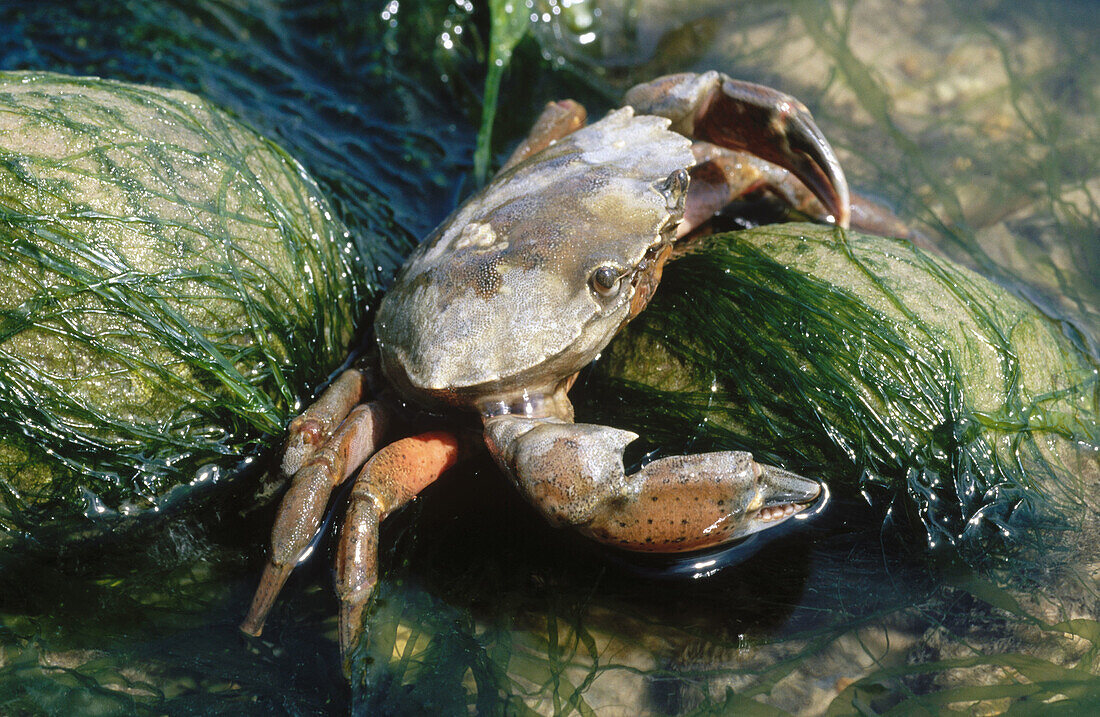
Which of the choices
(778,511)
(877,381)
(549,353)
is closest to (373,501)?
(549,353)

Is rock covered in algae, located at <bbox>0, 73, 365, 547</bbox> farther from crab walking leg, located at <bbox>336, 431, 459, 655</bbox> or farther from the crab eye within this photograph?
the crab eye

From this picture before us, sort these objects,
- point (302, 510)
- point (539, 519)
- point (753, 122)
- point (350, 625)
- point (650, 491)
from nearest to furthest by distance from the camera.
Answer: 1. point (650, 491)
2. point (350, 625)
3. point (302, 510)
4. point (539, 519)
5. point (753, 122)

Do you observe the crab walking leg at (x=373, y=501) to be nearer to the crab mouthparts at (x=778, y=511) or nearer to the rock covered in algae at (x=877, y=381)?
the rock covered in algae at (x=877, y=381)

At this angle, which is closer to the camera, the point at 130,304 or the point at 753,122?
the point at 130,304

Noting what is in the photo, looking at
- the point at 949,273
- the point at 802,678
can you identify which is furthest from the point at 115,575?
the point at 949,273

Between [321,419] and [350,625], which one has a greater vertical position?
[321,419]

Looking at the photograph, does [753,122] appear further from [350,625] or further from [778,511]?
[350,625]

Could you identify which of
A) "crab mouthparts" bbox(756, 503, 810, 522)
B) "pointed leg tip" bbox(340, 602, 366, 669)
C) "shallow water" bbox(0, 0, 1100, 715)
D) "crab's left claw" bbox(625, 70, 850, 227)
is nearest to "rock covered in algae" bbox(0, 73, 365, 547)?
"shallow water" bbox(0, 0, 1100, 715)

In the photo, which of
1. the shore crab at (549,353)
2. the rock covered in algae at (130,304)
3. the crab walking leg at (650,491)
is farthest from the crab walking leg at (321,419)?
the crab walking leg at (650,491)
